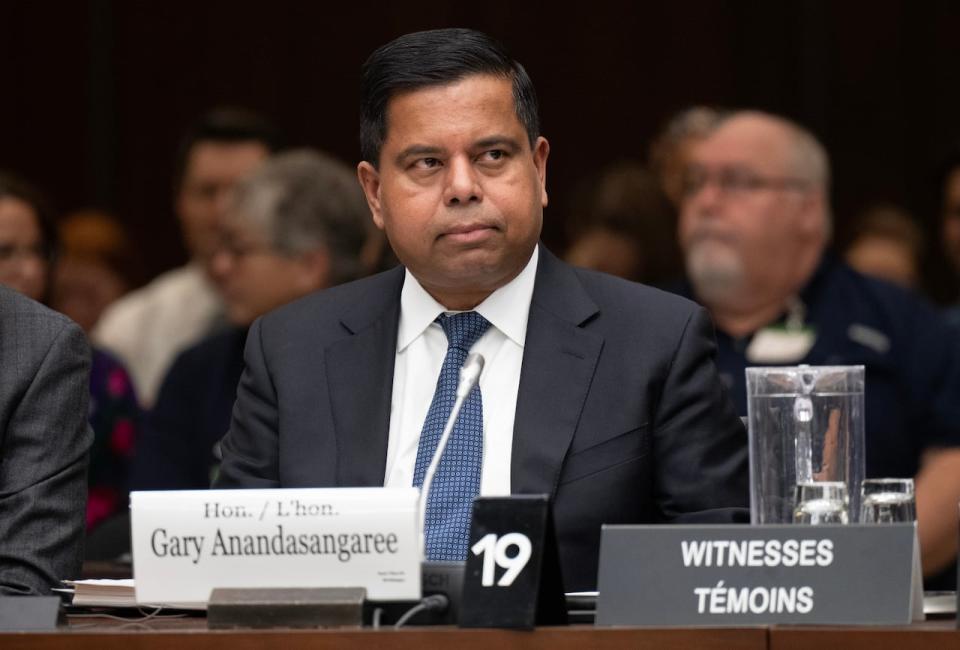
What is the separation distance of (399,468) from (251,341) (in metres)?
0.41

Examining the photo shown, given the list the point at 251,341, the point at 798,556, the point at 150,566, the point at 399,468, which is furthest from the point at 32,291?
the point at 798,556

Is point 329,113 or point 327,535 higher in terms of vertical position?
point 329,113

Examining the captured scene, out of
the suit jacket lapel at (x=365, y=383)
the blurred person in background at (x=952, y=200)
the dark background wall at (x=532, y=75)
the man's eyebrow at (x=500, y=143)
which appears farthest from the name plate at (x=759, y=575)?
the dark background wall at (x=532, y=75)

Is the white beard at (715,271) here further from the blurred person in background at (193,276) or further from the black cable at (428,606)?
the black cable at (428,606)

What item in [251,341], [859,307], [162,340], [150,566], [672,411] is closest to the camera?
[150,566]

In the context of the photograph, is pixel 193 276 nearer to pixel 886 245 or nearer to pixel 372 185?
pixel 886 245

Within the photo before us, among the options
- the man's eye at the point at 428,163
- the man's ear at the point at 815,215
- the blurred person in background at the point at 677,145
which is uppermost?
the blurred person in background at the point at 677,145

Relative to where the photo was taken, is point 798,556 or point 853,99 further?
point 853,99

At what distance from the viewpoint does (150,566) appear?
7.16 feet

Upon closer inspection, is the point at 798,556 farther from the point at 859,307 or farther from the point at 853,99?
the point at 853,99

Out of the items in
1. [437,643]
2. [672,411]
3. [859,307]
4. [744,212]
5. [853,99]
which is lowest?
[437,643]

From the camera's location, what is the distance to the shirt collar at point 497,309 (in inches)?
116

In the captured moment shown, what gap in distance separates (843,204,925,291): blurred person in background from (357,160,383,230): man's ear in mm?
3396

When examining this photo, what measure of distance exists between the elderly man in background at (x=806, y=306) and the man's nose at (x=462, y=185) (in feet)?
5.39
